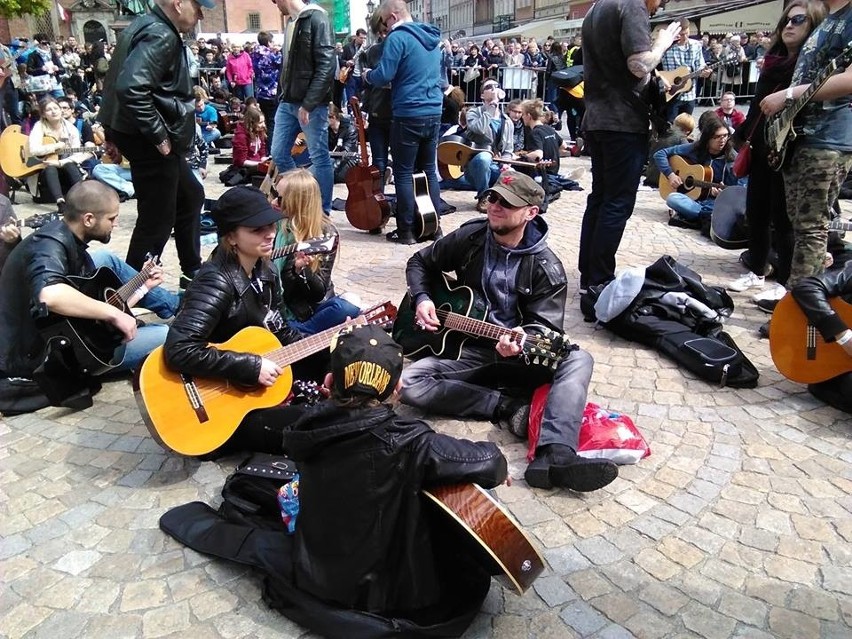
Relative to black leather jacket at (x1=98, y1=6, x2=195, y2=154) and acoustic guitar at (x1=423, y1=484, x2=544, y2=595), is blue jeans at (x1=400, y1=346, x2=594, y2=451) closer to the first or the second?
acoustic guitar at (x1=423, y1=484, x2=544, y2=595)

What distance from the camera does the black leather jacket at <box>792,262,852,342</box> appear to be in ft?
11.8

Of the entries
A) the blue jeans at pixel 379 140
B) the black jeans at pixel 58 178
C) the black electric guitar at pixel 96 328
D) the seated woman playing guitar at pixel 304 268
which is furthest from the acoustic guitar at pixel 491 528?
the black jeans at pixel 58 178

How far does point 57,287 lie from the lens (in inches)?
138

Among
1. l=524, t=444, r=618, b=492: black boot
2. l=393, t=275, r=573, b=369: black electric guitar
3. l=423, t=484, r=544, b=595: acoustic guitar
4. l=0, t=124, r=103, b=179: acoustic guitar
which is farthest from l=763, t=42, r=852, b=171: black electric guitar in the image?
l=0, t=124, r=103, b=179: acoustic guitar

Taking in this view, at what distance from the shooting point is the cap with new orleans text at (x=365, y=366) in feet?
6.72

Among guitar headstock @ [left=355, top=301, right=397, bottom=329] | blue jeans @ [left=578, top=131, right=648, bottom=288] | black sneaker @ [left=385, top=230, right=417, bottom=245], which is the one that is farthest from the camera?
black sneaker @ [left=385, top=230, right=417, bottom=245]

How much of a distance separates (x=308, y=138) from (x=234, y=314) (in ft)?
11.0

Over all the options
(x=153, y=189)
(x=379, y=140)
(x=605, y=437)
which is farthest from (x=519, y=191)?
(x=379, y=140)

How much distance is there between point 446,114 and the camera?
10.5 metres

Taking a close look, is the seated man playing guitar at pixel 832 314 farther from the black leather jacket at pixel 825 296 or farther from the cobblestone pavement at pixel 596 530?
the cobblestone pavement at pixel 596 530

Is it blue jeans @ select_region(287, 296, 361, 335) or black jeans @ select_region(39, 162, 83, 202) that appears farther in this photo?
Answer: black jeans @ select_region(39, 162, 83, 202)

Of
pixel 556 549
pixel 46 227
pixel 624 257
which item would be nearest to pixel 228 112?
pixel 624 257

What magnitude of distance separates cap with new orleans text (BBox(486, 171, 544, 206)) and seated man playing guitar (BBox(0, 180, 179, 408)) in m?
1.95

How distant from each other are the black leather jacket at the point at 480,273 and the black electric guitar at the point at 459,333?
0.08m
